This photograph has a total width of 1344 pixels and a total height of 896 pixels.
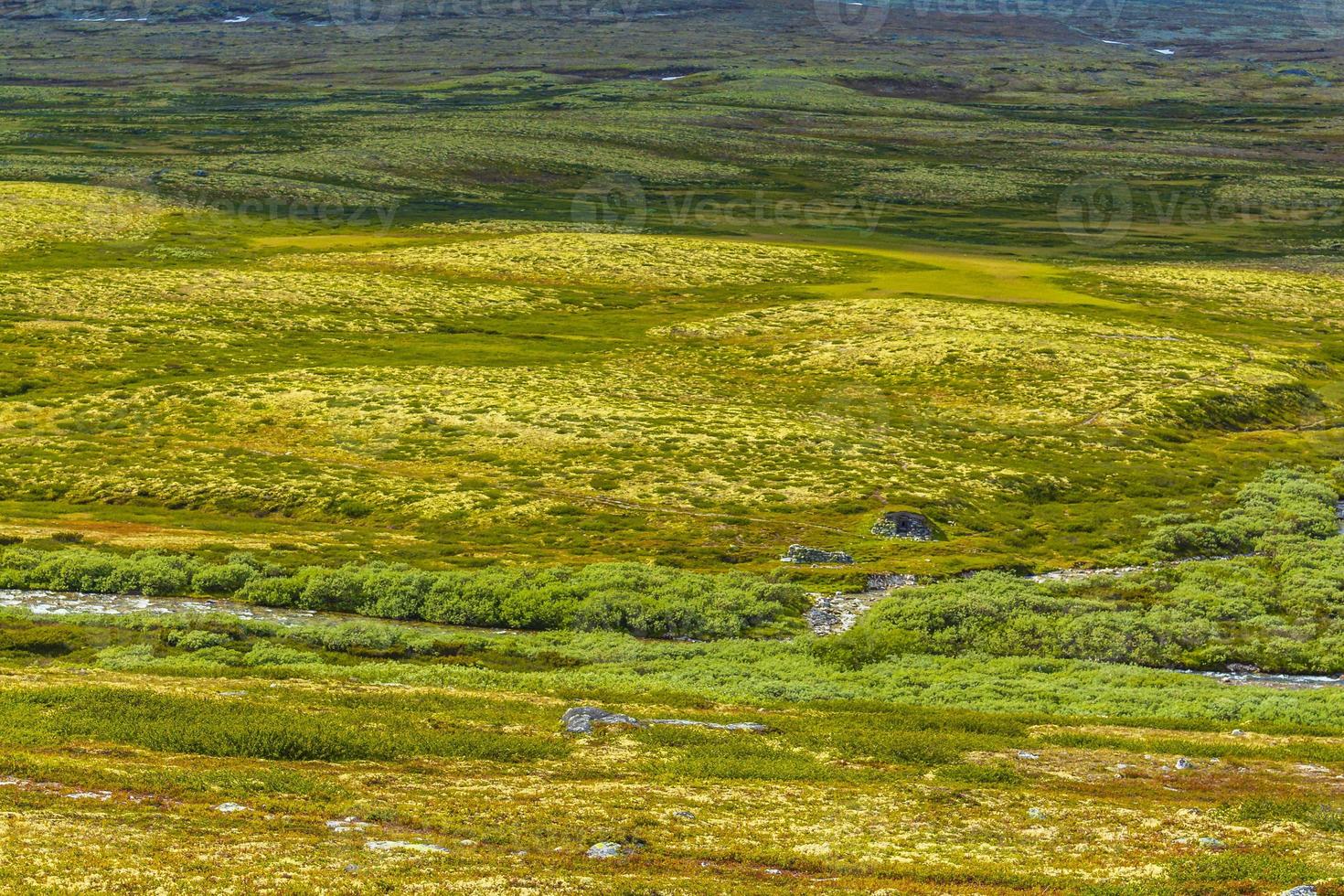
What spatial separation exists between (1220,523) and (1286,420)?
32.8 meters

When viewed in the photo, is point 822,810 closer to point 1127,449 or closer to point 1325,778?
point 1325,778

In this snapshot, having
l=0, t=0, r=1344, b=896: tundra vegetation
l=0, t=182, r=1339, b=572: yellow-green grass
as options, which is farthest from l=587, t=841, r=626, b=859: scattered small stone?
l=0, t=182, r=1339, b=572: yellow-green grass

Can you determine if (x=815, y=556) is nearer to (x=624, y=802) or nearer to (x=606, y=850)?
(x=624, y=802)

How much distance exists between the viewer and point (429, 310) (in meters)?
118

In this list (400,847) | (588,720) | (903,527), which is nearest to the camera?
(400,847)

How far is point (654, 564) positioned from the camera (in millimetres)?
55594

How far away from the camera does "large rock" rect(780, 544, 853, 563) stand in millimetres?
57500

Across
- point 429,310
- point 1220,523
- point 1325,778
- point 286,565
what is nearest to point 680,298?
point 429,310

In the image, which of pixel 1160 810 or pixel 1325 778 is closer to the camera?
pixel 1160 810

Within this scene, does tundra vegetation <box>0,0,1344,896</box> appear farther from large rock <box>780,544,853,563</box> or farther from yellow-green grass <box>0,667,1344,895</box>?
large rock <box>780,544,853,563</box>

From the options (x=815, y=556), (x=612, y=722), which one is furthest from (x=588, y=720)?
(x=815, y=556)

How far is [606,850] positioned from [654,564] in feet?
113

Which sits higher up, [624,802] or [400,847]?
[400,847]

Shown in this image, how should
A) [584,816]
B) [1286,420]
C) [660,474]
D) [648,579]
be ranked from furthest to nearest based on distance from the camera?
1. [1286,420]
2. [660,474]
3. [648,579]
4. [584,816]
